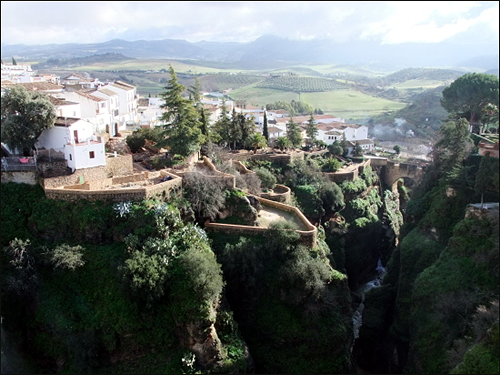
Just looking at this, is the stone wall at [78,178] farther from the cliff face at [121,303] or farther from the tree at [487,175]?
the tree at [487,175]

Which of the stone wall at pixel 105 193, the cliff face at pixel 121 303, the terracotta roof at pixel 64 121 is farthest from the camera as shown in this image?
the terracotta roof at pixel 64 121

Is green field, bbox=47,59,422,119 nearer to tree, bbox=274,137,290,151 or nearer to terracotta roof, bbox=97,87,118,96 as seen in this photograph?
terracotta roof, bbox=97,87,118,96

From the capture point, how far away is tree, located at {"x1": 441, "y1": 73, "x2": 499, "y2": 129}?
3859 cm

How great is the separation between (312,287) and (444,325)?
304 inches

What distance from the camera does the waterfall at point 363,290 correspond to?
1310 inches

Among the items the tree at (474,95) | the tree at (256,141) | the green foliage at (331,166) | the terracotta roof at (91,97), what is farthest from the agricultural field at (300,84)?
the terracotta roof at (91,97)

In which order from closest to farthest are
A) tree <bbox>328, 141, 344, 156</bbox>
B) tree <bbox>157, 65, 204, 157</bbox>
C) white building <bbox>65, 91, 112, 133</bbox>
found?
tree <bbox>157, 65, 204, 157</bbox> → white building <bbox>65, 91, 112, 133</bbox> → tree <bbox>328, 141, 344, 156</bbox>

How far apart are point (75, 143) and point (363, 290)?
89.2 ft

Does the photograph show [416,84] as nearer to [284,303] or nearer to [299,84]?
[299,84]

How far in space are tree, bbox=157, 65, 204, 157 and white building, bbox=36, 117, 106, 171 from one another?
5395mm

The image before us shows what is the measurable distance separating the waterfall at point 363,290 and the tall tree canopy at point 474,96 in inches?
653

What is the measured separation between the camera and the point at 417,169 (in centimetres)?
4900

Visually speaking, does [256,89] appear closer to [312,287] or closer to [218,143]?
[218,143]

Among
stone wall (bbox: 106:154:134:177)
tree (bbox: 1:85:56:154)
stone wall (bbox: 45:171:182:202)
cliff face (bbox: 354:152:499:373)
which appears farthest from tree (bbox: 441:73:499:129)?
tree (bbox: 1:85:56:154)
